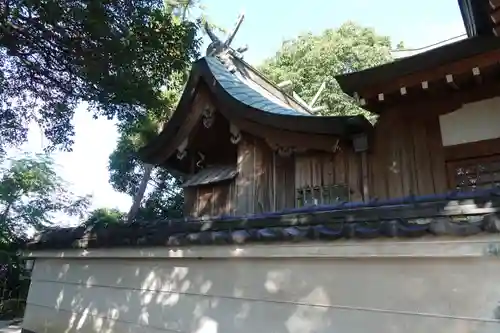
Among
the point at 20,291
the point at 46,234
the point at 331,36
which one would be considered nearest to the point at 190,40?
the point at 46,234

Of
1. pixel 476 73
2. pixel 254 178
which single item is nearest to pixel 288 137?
pixel 254 178

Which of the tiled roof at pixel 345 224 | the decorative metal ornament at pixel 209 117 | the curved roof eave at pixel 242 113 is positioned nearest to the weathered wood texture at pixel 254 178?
the curved roof eave at pixel 242 113

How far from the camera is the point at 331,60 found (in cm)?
2050

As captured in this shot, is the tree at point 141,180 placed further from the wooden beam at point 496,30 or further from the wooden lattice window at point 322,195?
the wooden beam at point 496,30

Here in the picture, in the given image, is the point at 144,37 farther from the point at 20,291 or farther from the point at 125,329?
the point at 20,291

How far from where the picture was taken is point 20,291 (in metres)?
14.0

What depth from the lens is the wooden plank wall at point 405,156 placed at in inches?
203

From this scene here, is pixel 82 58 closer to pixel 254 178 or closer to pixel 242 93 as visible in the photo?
pixel 242 93

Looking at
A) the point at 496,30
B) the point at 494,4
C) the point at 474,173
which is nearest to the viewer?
the point at 494,4


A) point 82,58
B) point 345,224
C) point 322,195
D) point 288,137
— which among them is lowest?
point 345,224

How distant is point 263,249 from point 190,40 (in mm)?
5895

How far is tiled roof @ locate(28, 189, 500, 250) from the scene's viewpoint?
2.73 meters

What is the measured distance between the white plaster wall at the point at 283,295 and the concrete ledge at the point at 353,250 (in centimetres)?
4

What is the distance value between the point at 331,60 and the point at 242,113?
15.1m
